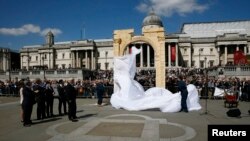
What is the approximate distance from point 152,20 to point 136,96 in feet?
279

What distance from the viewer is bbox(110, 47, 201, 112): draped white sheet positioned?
58.0 ft

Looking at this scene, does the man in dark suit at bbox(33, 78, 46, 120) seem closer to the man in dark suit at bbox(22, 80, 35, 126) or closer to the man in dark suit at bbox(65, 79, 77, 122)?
the man in dark suit at bbox(22, 80, 35, 126)

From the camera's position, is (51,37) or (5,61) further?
(51,37)

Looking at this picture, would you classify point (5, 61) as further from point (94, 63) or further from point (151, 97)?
point (151, 97)

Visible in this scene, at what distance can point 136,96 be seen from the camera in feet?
62.5

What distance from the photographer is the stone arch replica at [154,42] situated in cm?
2238

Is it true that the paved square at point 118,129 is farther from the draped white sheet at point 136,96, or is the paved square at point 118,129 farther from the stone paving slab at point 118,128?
the draped white sheet at point 136,96

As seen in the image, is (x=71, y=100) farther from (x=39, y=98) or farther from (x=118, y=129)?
(x=118, y=129)

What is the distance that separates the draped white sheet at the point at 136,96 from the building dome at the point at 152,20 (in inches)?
3210

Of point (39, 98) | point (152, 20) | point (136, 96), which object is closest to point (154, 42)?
point (136, 96)

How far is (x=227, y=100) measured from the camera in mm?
19359

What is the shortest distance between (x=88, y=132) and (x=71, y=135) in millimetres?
821

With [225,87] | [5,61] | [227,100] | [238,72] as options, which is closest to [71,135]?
[227,100]

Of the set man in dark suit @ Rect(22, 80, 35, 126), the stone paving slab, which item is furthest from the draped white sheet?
man in dark suit @ Rect(22, 80, 35, 126)
